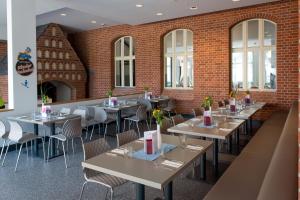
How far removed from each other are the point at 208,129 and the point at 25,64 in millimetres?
3863

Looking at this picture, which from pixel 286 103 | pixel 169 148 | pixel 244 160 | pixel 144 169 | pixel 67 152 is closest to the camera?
pixel 144 169

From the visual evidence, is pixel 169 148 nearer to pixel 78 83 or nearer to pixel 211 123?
pixel 211 123

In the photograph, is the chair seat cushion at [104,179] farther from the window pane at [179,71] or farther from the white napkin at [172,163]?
the window pane at [179,71]

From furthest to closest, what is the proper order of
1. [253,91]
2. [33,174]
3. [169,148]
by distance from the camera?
[253,91]
[33,174]
[169,148]

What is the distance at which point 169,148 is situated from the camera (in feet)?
8.70

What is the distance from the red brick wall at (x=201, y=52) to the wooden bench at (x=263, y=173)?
312 centimetres

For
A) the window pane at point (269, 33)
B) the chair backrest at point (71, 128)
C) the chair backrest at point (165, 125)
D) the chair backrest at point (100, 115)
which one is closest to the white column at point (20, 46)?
the chair backrest at point (100, 115)

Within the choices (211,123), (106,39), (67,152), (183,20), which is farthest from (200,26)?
(67,152)

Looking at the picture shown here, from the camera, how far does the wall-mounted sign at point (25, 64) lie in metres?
5.15

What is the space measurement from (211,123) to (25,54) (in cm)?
389

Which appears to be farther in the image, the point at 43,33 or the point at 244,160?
the point at 43,33

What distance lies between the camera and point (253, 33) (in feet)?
24.5

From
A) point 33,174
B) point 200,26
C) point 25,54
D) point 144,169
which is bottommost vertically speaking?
point 33,174

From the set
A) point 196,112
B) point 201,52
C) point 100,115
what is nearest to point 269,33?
point 201,52
